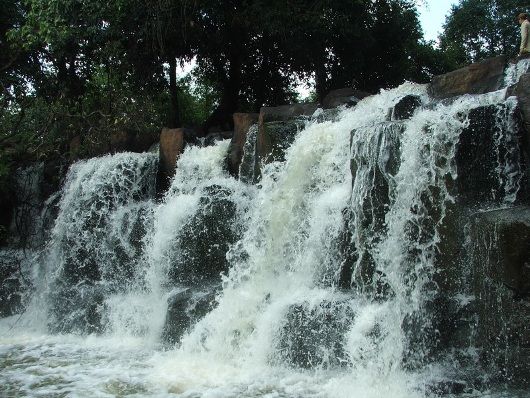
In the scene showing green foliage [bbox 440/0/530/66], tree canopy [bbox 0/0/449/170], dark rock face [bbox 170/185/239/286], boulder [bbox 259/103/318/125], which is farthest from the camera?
green foliage [bbox 440/0/530/66]

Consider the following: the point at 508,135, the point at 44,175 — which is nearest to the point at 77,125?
the point at 44,175

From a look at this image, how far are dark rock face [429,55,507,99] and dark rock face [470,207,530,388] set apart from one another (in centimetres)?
426

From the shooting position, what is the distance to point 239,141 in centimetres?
936

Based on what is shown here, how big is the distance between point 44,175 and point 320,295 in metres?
7.29

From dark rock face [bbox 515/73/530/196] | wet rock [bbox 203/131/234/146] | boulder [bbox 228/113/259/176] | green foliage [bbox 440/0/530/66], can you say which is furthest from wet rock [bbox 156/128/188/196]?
green foliage [bbox 440/0/530/66]

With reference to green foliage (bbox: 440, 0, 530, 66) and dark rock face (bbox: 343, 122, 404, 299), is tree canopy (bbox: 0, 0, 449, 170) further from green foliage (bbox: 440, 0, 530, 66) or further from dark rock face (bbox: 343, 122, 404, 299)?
green foliage (bbox: 440, 0, 530, 66)

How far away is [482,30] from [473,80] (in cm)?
1632

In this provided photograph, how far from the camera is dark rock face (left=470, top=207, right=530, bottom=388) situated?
14.7ft

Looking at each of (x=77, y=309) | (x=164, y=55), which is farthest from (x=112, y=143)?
(x=77, y=309)

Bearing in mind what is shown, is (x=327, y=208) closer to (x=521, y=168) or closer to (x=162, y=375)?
(x=521, y=168)

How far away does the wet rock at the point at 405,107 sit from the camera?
7741mm

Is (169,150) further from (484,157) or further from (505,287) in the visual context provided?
(505,287)

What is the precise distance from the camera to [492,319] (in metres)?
4.75

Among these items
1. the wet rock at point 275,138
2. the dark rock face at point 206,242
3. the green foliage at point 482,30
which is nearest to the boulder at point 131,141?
the dark rock face at point 206,242
